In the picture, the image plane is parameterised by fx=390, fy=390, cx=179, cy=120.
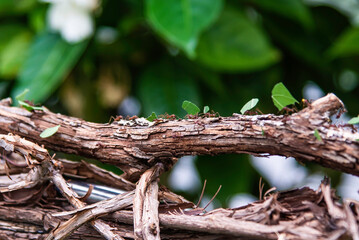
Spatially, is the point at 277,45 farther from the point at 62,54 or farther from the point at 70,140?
the point at 70,140

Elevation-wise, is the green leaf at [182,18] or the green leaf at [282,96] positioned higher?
the green leaf at [182,18]

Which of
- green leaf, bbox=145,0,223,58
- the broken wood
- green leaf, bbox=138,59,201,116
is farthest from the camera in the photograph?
green leaf, bbox=138,59,201,116

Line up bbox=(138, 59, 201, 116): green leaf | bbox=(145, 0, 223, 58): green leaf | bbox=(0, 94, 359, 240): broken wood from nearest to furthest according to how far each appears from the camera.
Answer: bbox=(0, 94, 359, 240): broken wood < bbox=(145, 0, 223, 58): green leaf < bbox=(138, 59, 201, 116): green leaf

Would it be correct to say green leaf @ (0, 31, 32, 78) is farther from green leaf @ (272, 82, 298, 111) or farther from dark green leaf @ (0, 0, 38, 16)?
green leaf @ (272, 82, 298, 111)

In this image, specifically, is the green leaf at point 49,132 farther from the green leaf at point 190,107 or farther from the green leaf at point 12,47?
the green leaf at point 12,47

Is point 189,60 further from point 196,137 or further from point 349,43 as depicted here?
point 196,137

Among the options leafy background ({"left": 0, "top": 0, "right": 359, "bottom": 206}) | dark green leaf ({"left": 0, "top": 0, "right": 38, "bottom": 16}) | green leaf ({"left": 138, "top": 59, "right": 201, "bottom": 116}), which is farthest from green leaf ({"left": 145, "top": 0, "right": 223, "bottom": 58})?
dark green leaf ({"left": 0, "top": 0, "right": 38, "bottom": 16})

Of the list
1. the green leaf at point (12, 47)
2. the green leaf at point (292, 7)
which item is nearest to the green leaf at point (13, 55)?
the green leaf at point (12, 47)

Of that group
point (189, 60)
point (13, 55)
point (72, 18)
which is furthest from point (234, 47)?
point (13, 55)
